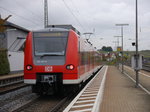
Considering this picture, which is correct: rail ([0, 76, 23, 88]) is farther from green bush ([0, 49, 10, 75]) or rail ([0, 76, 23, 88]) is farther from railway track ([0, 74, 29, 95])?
green bush ([0, 49, 10, 75])

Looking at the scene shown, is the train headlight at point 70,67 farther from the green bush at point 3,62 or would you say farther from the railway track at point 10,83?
the green bush at point 3,62

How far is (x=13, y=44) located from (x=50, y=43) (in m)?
26.6

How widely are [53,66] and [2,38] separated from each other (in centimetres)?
2415

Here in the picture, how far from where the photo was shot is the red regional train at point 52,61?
11.1 m

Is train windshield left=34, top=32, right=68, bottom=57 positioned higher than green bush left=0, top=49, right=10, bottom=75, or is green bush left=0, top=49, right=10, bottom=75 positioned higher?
train windshield left=34, top=32, right=68, bottom=57

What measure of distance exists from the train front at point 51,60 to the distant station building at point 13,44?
19578 mm

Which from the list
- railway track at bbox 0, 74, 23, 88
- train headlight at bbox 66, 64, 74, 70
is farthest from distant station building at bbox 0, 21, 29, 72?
train headlight at bbox 66, 64, 74, 70

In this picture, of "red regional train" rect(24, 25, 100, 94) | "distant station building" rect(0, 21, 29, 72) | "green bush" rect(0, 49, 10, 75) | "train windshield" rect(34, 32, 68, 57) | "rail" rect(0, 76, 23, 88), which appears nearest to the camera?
"red regional train" rect(24, 25, 100, 94)

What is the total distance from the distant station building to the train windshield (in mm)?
19508

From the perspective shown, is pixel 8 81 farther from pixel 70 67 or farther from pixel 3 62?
pixel 70 67

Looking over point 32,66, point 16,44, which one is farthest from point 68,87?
point 16,44

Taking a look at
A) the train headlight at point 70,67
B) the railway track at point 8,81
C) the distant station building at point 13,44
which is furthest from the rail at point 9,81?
the train headlight at point 70,67

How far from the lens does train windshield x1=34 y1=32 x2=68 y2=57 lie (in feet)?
37.7

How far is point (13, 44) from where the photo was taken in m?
37.2
